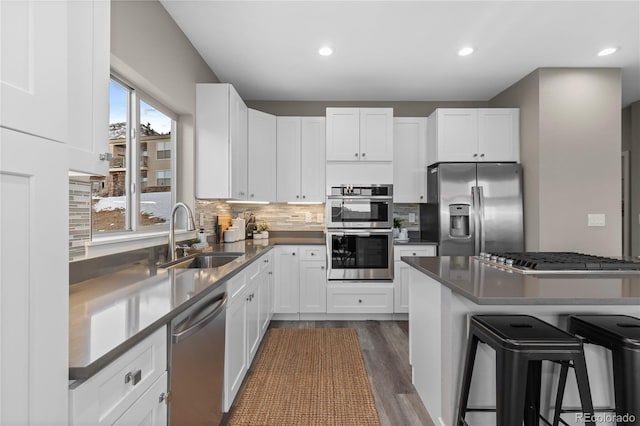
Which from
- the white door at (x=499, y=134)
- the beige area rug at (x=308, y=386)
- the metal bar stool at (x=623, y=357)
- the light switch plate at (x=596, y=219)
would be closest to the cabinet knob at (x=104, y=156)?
the beige area rug at (x=308, y=386)

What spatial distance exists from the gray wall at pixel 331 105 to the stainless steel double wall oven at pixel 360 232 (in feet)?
3.97

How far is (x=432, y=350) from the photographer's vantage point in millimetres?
1990

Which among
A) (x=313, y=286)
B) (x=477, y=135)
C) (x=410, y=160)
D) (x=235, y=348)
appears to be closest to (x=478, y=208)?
(x=477, y=135)

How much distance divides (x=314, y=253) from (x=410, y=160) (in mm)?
1664

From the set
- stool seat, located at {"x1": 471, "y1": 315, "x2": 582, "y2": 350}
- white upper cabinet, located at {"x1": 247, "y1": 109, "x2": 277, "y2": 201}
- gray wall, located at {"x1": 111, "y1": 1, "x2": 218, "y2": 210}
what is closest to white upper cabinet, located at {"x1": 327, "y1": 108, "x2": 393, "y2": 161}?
white upper cabinet, located at {"x1": 247, "y1": 109, "x2": 277, "y2": 201}

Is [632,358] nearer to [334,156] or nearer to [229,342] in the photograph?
[229,342]

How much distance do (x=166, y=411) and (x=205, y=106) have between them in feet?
9.05

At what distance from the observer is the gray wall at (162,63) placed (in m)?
2.05

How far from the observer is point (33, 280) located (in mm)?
694

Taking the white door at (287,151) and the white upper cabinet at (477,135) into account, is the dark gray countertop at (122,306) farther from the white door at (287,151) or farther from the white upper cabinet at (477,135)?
the white upper cabinet at (477,135)

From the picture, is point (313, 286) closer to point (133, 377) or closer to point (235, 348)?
point (235, 348)

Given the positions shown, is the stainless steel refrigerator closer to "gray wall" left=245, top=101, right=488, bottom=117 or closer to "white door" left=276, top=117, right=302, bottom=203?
"gray wall" left=245, top=101, right=488, bottom=117

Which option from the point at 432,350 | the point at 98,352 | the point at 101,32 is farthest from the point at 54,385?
the point at 432,350

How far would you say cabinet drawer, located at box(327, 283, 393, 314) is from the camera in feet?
13.0
